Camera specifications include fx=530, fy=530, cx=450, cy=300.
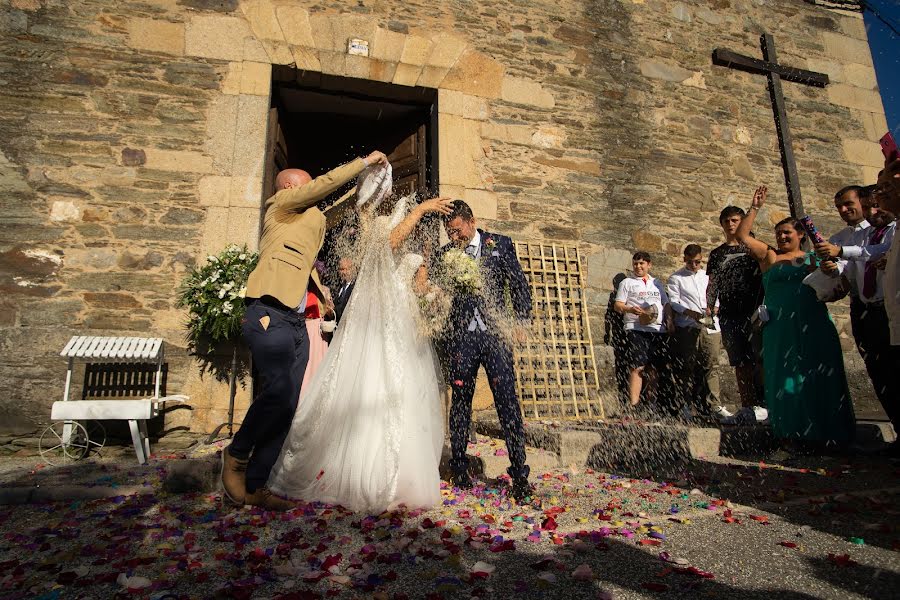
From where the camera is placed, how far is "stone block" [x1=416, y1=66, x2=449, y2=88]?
5992 millimetres

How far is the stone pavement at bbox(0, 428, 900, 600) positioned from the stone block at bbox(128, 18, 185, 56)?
4097mm

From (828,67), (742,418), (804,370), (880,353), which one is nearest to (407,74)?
(804,370)

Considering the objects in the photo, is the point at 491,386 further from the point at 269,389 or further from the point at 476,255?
the point at 269,389

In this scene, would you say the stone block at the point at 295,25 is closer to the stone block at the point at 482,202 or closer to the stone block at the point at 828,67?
the stone block at the point at 482,202

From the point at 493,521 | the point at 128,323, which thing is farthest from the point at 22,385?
the point at 493,521

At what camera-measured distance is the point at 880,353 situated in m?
3.60

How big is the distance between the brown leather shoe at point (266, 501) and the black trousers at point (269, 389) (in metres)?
0.04

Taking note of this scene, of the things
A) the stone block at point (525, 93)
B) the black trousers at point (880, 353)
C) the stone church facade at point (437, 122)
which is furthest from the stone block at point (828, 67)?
the black trousers at point (880, 353)

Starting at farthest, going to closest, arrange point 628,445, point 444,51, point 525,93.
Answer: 1. point 525,93
2. point 444,51
3. point 628,445

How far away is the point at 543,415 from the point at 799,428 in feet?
7.68

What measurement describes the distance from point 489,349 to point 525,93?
4.28m

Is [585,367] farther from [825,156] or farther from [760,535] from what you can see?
[825,156]

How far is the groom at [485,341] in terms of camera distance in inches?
119

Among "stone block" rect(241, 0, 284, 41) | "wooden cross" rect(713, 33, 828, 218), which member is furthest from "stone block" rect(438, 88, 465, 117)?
"wooden cross" rect(713, 33, 828, 218)
